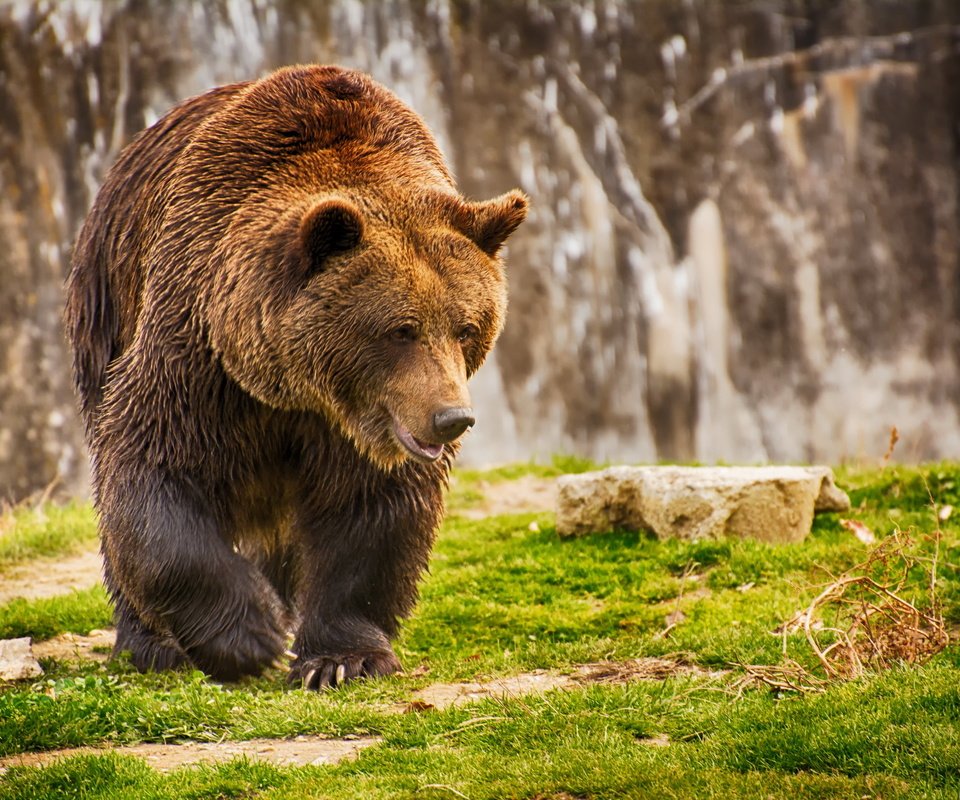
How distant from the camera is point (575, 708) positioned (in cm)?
520

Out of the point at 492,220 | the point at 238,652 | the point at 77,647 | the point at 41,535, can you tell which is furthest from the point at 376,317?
the point at 41,535

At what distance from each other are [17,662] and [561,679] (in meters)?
2.60

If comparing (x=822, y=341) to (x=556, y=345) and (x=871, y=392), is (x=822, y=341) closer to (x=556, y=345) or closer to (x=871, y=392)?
(x=871, y=392)

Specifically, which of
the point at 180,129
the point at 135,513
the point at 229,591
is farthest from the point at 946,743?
the point at 180,129

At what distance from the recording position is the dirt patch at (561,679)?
580cm

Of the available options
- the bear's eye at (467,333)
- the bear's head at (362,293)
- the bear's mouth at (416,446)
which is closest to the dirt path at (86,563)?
the bear's head at (362,293)

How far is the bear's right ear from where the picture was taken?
18.4ft

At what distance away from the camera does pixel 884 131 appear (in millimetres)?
16016

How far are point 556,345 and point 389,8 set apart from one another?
4.50 m

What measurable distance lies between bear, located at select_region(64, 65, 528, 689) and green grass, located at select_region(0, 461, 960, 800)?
0.43 metres

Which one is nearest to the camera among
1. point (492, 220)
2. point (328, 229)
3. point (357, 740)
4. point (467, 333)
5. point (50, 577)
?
point (357, 740)

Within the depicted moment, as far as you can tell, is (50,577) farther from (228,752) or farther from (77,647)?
(228,752)

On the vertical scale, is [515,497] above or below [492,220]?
below

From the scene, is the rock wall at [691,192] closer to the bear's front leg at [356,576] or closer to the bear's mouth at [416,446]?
the bear's front leg at [356,576]
